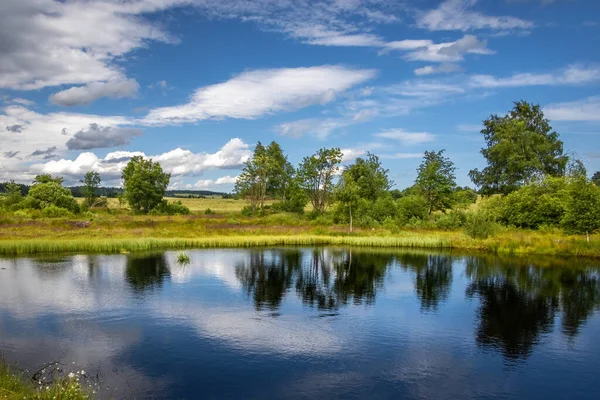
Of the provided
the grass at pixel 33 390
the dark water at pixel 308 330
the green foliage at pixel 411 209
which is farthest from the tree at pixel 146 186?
the grass at pixel 33 390

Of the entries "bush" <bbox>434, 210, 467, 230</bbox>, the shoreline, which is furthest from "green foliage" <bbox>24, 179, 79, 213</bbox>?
"bush" <bbox>434, 210, 467, 230</bbox>

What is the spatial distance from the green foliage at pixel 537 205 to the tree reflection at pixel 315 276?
80.7 feet

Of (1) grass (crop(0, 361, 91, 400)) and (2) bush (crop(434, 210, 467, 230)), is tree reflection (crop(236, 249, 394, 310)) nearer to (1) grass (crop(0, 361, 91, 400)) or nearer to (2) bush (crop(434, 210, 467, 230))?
(1) grass (crop(0, 361, 91, 400))

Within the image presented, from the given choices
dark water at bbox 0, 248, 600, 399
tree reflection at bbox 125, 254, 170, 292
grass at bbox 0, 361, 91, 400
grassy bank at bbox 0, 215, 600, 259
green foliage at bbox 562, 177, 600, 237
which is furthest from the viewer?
grassy bank at bbox 0, 215, 600, 259

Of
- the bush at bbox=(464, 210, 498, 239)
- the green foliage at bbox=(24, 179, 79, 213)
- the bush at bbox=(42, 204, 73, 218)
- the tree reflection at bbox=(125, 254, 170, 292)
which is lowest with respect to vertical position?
the tree reflection at bbox=(125, 254, 170, 292)

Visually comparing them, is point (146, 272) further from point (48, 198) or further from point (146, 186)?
point (146, 186)

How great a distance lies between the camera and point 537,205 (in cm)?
5497

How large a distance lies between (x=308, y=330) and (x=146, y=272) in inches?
646

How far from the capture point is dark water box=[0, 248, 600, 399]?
1375 cm

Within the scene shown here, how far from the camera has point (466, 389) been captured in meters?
13.4

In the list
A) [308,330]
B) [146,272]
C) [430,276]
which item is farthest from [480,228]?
[308,330]

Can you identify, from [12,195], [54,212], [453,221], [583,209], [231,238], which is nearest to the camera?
[583,209]

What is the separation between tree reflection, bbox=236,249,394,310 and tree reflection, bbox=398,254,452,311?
2.11 metres

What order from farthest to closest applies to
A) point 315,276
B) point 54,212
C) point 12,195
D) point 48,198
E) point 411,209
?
point 12,195 < point 48,198 < point 54,212 < point 411,209 < point 315,276
